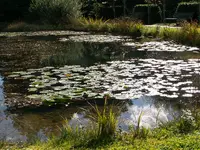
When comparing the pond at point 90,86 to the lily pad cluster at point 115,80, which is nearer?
the pond at point 90,86

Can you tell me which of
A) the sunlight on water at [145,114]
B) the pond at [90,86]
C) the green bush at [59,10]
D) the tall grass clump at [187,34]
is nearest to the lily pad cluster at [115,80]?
the pond at [90,86]

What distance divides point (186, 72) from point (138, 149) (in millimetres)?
5833

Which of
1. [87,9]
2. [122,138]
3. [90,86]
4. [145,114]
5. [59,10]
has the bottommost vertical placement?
[145,114]

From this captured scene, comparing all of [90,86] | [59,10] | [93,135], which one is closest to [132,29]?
[59,10]

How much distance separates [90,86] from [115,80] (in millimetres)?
846

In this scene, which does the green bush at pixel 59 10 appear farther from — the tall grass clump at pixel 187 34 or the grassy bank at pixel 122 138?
the grassy bank at pixel 122 138

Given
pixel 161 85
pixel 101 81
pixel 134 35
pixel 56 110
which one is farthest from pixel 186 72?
pixel 134 35

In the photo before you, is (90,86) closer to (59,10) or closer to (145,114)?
(145,114)

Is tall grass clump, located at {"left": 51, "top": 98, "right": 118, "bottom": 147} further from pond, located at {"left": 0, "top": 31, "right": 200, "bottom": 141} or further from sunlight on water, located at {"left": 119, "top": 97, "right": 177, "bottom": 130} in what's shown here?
sunlight on water, located at {"left": 119, "top": 97, "right": 177, "bottom": 130}

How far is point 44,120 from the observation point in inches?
239

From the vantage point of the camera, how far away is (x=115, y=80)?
8516 mm

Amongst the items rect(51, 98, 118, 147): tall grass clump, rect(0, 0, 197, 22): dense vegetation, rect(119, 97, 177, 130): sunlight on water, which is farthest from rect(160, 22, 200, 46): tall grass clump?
rect(0, 0, 197, 22): dense vegetation

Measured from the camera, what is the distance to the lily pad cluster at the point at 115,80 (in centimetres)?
735

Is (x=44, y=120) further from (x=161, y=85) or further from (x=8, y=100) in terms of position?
(x=161, y=85)
